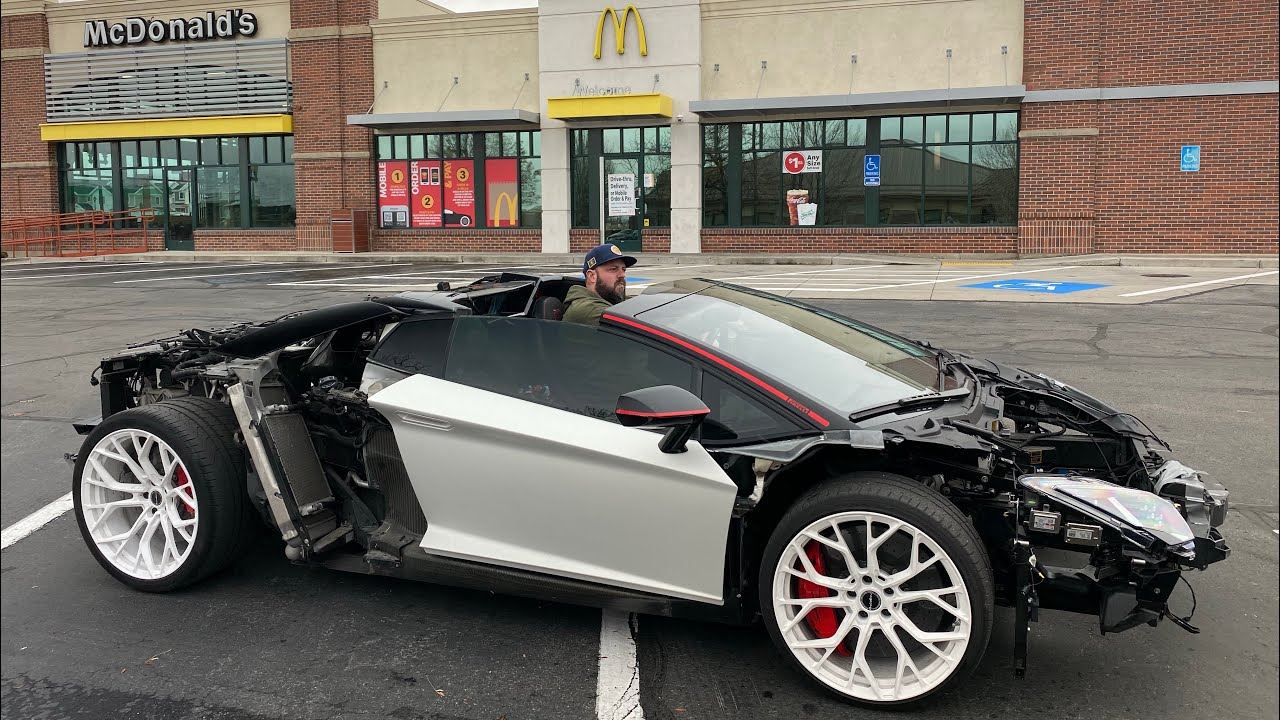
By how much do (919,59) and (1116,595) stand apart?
2308cm

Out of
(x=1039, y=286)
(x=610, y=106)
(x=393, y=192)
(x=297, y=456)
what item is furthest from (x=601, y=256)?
(x=393, y=192)

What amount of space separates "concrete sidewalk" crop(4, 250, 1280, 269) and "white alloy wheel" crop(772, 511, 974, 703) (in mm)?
19962

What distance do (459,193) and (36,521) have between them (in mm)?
24039

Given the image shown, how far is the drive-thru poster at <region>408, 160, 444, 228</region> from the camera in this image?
2897cm

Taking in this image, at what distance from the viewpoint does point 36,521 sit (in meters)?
5.42

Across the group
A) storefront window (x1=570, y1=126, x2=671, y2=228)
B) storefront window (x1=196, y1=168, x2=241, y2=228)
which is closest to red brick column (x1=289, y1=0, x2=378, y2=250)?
storefront window (x1=196, y1=168, x2=241, y2=228)

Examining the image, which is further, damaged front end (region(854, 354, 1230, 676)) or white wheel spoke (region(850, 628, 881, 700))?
white wheel spoke (region(850, 628, 881, 700))

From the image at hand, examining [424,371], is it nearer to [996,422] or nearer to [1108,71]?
[996,422]

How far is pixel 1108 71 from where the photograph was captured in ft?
77.1

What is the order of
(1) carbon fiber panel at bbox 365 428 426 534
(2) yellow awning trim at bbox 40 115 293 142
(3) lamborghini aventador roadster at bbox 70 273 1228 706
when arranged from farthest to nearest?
(2) yellow awning trim at bbox 40 115 293 142, (1) carbon fiber panel at bbox 365 428 426 534, (3) lamborghini aventador roadster at bbox 70 273 1228 706

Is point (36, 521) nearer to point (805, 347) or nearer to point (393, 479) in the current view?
point (393, 479)

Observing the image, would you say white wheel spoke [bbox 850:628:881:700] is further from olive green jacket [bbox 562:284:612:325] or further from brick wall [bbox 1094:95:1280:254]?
brick wall [bbox 1094:95:1280:254]

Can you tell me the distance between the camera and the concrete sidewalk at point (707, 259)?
21812 millimetres

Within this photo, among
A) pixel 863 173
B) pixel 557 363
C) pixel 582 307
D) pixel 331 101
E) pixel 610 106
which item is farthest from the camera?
pixel 331 101
